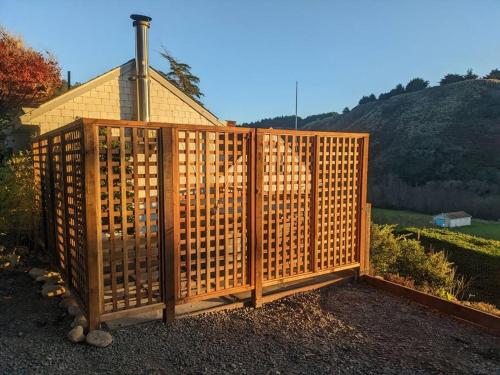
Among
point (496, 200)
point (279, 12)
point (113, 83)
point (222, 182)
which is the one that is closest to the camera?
point (222, 182)

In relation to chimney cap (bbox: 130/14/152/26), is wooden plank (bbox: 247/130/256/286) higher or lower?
lower

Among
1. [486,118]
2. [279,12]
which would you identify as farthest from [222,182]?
[486,118]

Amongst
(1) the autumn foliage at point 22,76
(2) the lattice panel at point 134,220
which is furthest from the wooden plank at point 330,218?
(1) the autumn foliage at point 22,76

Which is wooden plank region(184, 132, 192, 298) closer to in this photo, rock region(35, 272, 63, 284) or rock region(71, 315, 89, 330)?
rock region(71, 315, 89, 330)

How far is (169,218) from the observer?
356cm

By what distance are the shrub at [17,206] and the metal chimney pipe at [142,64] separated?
3.19 meters

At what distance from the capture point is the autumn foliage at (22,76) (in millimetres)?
11070

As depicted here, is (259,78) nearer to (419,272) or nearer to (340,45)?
(340,45)

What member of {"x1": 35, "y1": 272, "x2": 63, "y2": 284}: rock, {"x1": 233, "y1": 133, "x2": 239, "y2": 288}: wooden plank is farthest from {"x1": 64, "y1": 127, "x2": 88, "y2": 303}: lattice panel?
{"x1": 233, "y1": 133, "x2": 239, "y2": 288}: wooden plank

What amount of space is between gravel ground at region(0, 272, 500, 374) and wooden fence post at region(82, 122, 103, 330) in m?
0.38

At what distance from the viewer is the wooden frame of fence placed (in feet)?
10.9

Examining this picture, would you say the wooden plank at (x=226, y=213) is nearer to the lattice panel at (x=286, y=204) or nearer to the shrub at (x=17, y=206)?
the lattice panel at (x=286, y=204)

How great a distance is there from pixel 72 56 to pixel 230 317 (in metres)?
13.5

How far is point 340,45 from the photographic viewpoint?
1605cm
